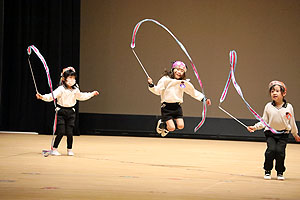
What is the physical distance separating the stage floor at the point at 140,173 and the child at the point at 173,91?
0.46 m

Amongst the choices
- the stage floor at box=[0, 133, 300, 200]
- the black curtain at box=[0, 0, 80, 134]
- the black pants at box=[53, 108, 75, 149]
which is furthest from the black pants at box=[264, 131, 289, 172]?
the black curtain at box=[0, 0, 80, 134]

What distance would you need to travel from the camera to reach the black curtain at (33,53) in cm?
959

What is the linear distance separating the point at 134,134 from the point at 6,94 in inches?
97.5

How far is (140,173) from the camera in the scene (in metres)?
4.93

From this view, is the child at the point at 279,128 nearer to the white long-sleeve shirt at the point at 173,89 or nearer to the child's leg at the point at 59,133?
the white long-sleeve shirt at the point at 173,89

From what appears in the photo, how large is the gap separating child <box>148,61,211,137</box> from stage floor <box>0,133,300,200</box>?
46 centimetres

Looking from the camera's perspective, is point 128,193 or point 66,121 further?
point 66,121

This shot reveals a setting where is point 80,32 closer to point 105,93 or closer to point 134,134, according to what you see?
point 105,93

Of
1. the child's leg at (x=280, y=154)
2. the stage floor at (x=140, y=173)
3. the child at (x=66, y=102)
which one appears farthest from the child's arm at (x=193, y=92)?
the child's leg at (x=280, y=154)

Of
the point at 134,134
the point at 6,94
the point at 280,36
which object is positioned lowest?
the point at 134,134

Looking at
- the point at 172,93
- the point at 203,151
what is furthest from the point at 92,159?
the point at 203,151

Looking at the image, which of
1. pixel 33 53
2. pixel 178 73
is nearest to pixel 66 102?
pixel 178 73

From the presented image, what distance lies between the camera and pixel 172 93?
645 centimetres

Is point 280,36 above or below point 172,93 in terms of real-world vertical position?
above
